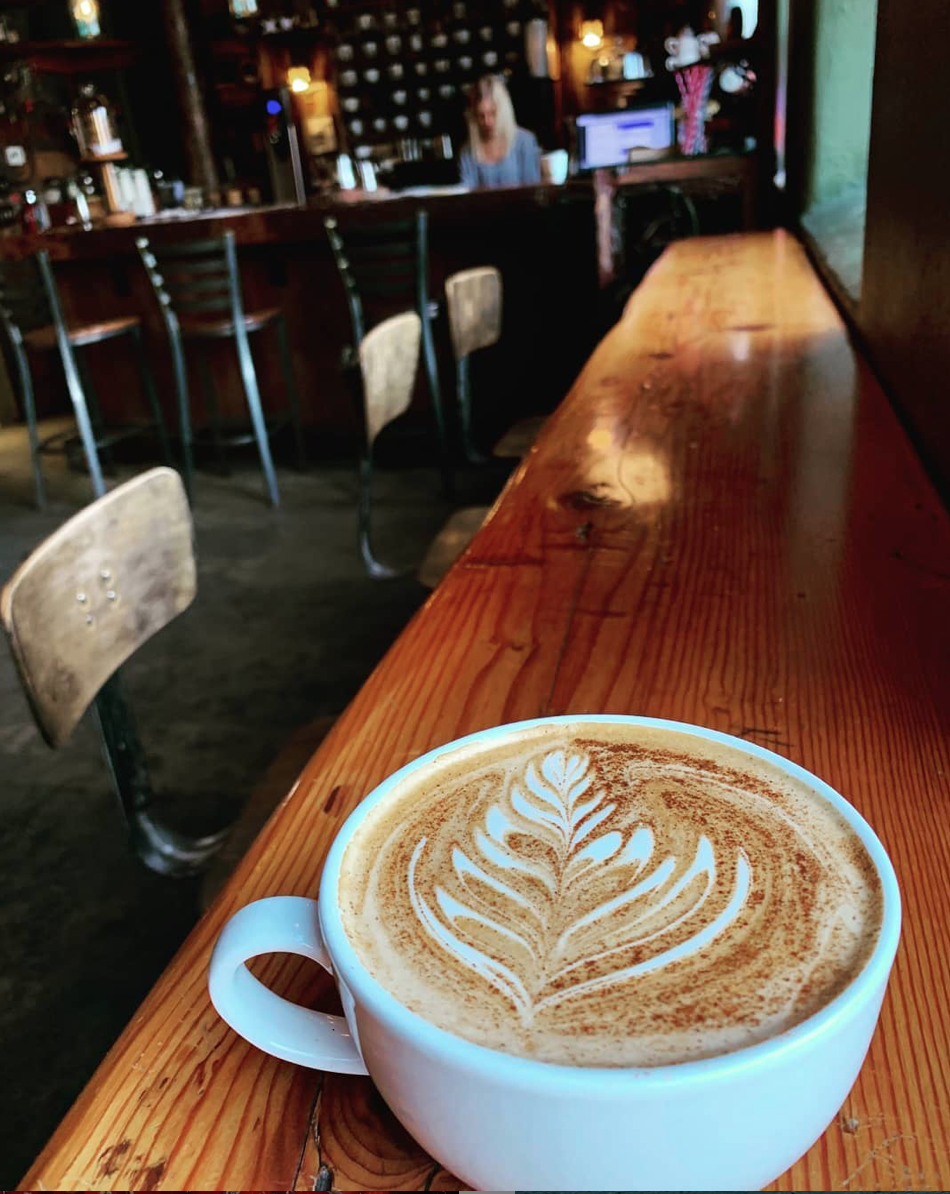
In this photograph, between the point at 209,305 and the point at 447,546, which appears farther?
the point at 209,305

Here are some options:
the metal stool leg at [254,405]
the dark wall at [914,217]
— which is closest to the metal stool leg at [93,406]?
the metal stool leg at [254,405]

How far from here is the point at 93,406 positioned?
18.1ft

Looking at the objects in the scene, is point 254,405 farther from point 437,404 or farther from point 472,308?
point 472,308

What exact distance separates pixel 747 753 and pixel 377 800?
0.62ft

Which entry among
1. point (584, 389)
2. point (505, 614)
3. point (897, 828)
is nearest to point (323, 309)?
point (584, 389)

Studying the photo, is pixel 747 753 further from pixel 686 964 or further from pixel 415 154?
pixel 415 154

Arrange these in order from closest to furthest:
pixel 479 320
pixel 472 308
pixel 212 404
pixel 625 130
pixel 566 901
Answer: pixel 566 901 < pixel 472 308 < pixel 479 320 < pixel 212 404 < pixel 625 130

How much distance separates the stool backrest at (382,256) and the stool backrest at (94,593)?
11.1 feet

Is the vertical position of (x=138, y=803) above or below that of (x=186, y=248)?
below

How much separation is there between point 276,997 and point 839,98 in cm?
379

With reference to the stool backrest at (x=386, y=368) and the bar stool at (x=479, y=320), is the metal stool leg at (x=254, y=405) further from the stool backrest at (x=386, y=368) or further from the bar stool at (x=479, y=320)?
the stool backrest at (x=386, y=368)

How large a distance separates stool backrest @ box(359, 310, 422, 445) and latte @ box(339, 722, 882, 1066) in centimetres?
204

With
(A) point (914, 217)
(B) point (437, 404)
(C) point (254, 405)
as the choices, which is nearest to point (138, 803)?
(A) point (914, 217)

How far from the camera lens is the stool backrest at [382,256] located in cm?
438
